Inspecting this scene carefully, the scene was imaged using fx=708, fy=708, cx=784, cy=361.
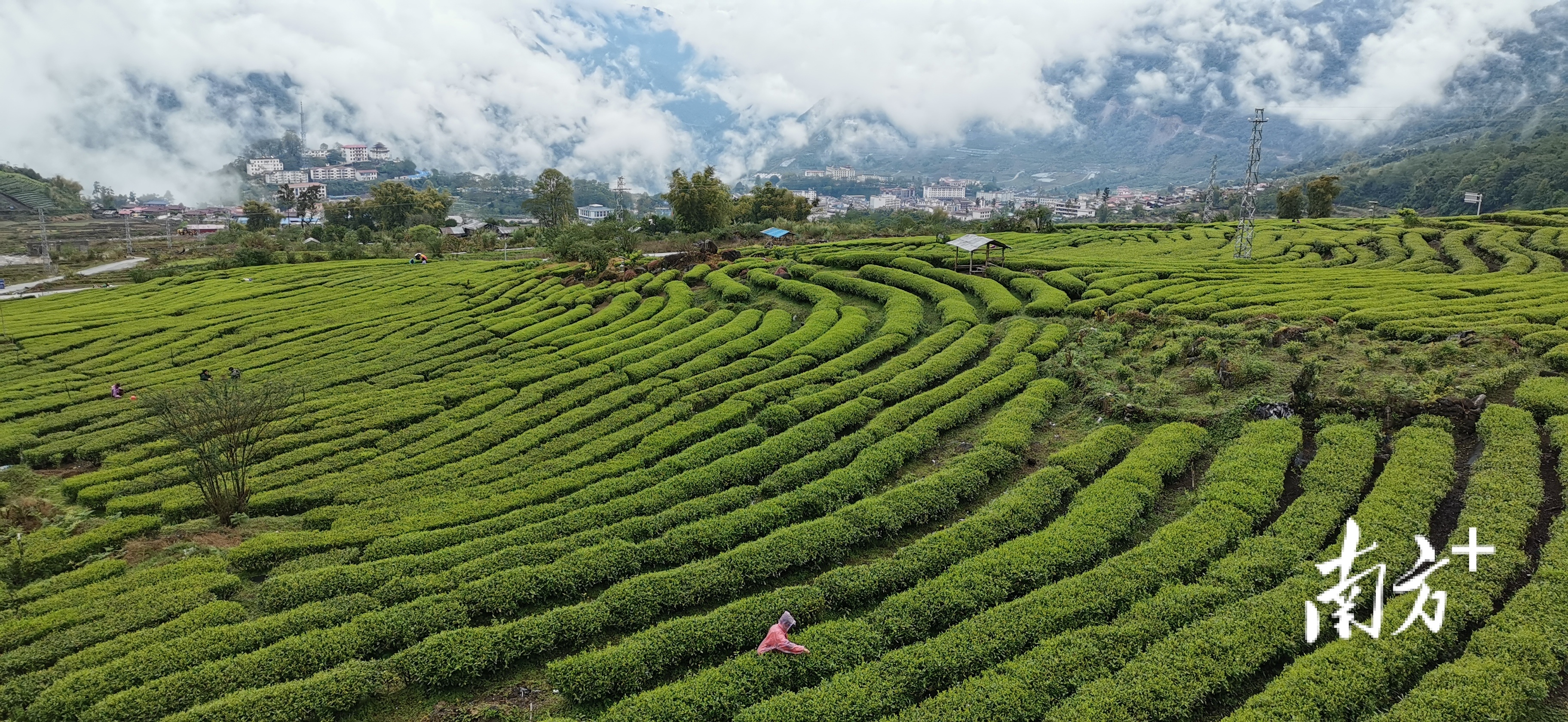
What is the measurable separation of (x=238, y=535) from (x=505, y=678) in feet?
29.3

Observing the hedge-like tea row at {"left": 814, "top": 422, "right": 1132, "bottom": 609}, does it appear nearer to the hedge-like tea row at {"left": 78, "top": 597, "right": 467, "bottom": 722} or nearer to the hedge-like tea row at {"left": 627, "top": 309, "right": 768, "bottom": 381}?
the hedge-like tea row at {"left": 78, "top": 597, "right": 467, "bottom": 722}

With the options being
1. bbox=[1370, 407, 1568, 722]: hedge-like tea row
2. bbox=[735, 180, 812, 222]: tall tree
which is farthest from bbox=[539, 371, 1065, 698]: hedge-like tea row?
bbox=[735, 180, 812, 222]: tall tree

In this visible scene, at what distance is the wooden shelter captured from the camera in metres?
34.9

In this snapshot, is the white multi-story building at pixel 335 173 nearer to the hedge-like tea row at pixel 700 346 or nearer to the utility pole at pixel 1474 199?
the hedge-like tea row at pixel 700 346

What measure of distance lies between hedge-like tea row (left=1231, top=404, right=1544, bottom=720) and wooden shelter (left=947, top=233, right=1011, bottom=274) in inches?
928

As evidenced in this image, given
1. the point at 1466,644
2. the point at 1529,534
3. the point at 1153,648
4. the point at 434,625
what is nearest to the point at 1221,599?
the point at 1153,648

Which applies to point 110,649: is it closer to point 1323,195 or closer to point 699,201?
point 699,201

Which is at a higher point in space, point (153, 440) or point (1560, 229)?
point (1560, 229)

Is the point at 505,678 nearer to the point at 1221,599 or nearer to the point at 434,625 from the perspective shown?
the point at 434,625

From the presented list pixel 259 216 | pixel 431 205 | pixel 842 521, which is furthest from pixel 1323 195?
pixel 259 216

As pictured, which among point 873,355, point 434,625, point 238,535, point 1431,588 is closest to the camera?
point 1431,588

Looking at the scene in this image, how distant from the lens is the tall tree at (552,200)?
→ 84250 mm

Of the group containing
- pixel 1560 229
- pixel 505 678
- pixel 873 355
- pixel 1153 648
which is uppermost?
pixel 1560 229

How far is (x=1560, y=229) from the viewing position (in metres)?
40.8
